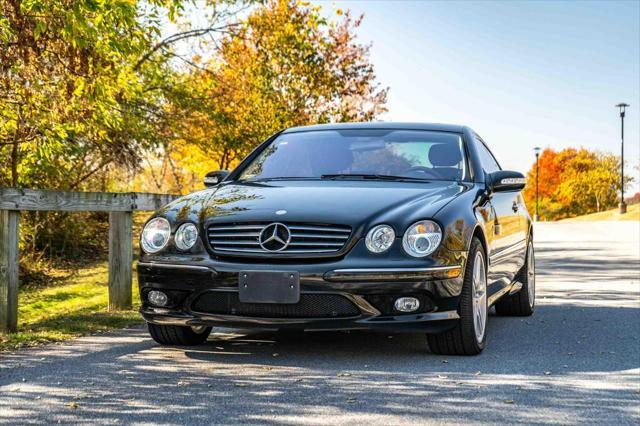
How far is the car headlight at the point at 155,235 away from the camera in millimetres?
5672

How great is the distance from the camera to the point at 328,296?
522cm

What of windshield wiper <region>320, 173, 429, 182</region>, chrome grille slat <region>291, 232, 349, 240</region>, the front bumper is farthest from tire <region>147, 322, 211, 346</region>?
windshield wiper <region>320, 173, 429, 182</region>

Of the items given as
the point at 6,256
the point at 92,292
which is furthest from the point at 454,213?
the point at 92,292

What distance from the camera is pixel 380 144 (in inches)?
269

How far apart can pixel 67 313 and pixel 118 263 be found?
73 cm

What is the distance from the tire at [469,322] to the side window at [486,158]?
1.32 m

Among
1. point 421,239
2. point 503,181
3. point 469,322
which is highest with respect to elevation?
point 503,181

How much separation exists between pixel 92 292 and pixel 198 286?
739 centimetres

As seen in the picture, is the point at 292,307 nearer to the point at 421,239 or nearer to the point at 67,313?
the point at 421,239

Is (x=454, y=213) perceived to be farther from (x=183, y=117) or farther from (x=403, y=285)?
(x=183, y=117)

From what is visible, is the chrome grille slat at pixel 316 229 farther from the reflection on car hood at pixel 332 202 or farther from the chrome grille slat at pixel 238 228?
the chrome grille slat at pixel 238 228

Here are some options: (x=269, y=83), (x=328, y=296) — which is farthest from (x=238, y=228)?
(x=269, y=83)

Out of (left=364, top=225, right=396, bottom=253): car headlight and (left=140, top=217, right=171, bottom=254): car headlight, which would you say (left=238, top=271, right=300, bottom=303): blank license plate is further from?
(left=140, top=217, right=171, bottom=254): car headlight

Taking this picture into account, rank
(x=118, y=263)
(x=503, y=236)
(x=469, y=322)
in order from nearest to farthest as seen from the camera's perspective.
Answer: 1. (x=469, y=322)
2. (x=503, y=236)
3. (x=118, y=263)
